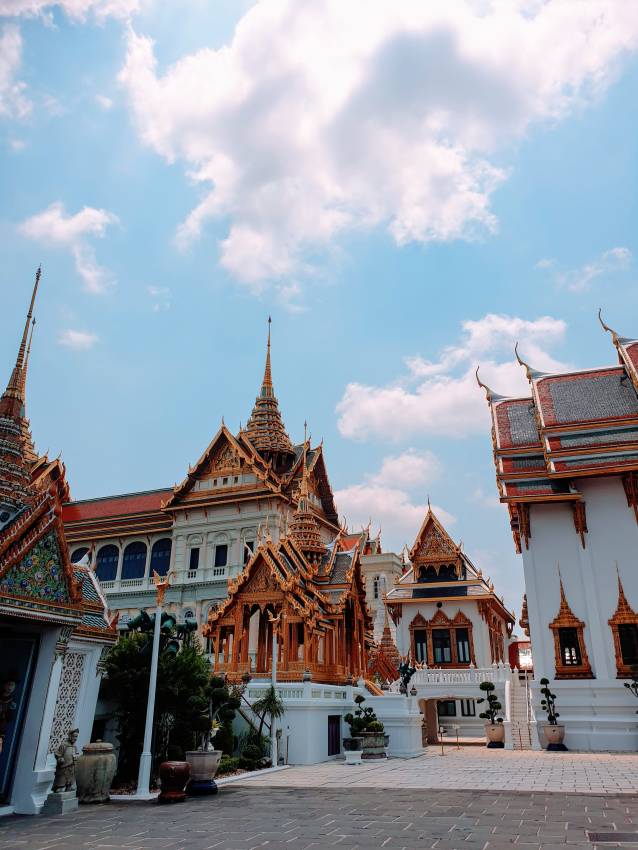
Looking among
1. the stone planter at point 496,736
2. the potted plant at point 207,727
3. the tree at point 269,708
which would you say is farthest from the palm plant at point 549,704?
the potted plant at point 207,727

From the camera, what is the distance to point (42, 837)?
6.77m

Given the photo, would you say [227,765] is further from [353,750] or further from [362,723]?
[362,723]

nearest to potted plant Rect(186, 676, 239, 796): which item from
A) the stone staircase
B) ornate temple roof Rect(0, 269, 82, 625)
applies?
ornate temple roof Rect(0, 269, 82, 625)

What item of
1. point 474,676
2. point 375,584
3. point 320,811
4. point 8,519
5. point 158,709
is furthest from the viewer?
point 375,584

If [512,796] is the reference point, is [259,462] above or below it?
above

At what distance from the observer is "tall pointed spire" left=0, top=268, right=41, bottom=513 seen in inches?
379

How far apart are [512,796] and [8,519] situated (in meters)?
7.96

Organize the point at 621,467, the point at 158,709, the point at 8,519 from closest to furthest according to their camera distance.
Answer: the point at 8,519, the point at 158,709, the point at 621,467

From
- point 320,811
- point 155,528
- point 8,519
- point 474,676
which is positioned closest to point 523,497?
point 474,676

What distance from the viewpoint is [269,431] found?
133ft

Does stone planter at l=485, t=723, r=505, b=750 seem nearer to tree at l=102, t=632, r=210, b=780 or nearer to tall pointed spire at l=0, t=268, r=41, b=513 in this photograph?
tree at l=102, t=632, r=210, b=780

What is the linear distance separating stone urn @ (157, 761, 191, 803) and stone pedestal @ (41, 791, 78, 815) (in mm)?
1253

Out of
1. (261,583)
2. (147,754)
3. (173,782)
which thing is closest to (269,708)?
(261,583)

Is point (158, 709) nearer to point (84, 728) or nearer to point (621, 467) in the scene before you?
point (84, 728)
